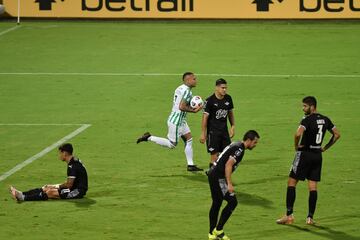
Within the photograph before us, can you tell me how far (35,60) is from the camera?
42188 millimetres

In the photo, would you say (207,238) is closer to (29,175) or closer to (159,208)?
(159,208)

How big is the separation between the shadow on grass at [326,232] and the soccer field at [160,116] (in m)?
0.04

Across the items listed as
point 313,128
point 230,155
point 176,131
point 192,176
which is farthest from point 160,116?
point 230,155

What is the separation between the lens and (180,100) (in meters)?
24.4

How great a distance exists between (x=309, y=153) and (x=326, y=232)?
1.49m

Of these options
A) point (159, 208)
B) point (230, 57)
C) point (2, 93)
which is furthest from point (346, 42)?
point (159, 208)

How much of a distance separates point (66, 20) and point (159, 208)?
2884 centimetres

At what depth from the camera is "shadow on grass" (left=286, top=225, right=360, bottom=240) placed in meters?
19.4

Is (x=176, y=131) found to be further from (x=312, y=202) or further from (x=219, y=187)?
(x=219, y=187)

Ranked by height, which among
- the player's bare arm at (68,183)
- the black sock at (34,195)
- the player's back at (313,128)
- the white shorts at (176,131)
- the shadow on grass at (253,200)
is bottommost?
the shadow on grass at (253,200)

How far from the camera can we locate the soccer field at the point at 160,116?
20.8m

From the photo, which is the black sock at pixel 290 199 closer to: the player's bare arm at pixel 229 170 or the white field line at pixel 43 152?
the player's bare arm at pixel 229 170

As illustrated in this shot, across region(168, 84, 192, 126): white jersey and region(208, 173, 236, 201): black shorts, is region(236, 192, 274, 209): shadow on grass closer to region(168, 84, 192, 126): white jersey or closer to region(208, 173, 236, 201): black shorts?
region(168, 84, 192, 126): white jersey

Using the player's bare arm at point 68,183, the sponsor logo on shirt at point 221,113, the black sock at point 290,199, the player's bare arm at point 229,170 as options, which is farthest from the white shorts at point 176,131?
the player's bare arm at point 229,170
